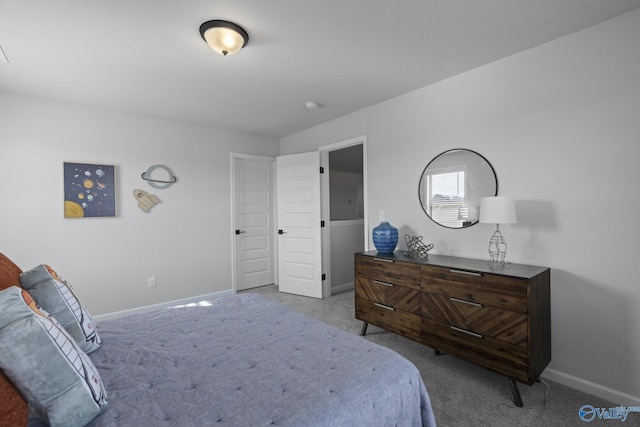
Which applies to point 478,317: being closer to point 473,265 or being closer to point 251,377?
point 473,265

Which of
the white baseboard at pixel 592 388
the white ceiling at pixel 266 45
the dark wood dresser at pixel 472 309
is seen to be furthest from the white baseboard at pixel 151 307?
the white baseboard at pixel 592 388

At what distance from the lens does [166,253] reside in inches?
152

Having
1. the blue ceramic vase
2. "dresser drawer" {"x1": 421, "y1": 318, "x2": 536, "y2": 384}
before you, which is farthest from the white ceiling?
"dresser drawer" {"x1": 421, "y1": 318, "x2": 536, "y2": 384}

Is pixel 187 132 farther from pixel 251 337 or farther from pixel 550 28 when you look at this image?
pixel 550 28

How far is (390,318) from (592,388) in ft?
4.59

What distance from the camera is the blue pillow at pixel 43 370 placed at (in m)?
0.87

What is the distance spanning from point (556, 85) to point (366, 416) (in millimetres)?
2541

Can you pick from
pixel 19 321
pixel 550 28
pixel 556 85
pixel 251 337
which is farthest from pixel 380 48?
pixel 19 321

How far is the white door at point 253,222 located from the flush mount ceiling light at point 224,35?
8.38 ft

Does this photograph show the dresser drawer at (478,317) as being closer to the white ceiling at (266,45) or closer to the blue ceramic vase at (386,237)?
the blue ceramic vase at (386,237)

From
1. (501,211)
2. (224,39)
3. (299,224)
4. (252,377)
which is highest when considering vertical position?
(224,39)

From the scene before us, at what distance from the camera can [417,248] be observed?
2762 mm

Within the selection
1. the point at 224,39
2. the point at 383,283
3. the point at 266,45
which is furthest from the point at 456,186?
the point at 224,39

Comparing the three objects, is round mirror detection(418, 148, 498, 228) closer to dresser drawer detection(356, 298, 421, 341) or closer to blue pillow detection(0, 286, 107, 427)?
dresser drawer detection(356, 298, 421, 341)
